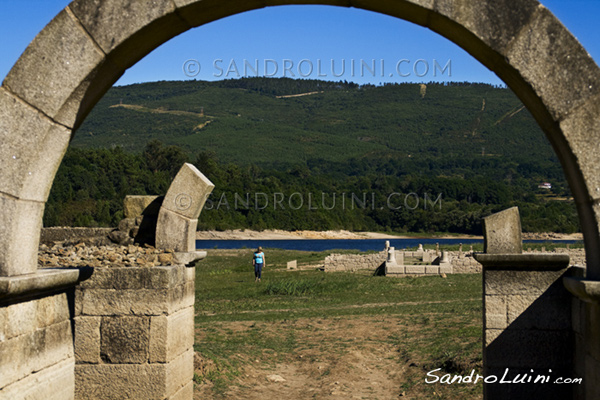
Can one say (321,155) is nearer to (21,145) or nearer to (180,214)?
(180,214)

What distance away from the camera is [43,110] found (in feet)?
12.4

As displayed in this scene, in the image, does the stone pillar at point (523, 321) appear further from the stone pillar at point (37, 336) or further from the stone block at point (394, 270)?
the stone block at point (394, 270)

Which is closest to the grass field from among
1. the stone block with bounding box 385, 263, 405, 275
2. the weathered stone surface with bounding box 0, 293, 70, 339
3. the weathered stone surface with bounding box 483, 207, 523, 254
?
the weathered stone surface with bounding box 483, 207, 523, 254

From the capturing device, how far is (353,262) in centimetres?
2597

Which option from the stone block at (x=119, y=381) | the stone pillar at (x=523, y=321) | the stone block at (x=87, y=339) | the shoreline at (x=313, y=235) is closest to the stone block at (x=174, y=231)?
the stone block at (x=87, y=339)

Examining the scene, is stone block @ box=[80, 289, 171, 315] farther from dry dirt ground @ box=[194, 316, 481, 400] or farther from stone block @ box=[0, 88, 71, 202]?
dry dirt ground @ box=[194, 316, 481, 400]

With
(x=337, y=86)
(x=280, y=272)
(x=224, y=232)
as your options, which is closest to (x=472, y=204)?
(x=224, y=232)

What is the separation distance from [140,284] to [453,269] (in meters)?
18.3

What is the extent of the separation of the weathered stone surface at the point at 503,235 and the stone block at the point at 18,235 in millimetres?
3475

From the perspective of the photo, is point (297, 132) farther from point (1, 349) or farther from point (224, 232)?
point (1, 349)

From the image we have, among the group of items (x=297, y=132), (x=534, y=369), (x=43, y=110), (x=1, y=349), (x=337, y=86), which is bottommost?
(x=534, y=369)

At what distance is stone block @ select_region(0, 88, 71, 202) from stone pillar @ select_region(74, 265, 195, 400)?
1950 mm

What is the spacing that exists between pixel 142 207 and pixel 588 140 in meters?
4.60

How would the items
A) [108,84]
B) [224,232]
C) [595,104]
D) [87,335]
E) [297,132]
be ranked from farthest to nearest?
[297,132] → [224,232] → [87,335] → [108,84] → [595,104]
